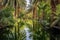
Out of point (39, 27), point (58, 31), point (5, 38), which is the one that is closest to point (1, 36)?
point (5, 38)

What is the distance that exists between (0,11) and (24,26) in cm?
26

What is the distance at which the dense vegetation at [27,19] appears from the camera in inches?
83.8

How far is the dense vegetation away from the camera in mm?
2129

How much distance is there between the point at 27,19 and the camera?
7.04ft

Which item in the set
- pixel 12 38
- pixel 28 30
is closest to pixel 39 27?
pixel 28 30

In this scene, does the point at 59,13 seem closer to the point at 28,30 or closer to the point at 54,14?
the point at 54,14

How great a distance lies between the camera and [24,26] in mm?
2146

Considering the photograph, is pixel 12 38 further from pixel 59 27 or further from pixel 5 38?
pixel 59 27

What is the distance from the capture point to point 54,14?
210cm

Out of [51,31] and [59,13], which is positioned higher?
[59,13]

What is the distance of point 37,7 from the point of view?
2.14 metres

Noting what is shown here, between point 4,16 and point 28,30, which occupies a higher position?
point 4,16

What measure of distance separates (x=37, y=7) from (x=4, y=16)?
31cm

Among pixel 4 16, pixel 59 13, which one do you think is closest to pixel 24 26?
pixel 4 16
